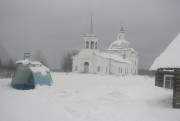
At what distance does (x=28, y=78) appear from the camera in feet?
76.5

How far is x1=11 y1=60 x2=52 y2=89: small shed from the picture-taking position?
22.9 meters

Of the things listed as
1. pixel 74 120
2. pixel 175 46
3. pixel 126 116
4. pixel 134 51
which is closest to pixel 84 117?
pixel 74 120

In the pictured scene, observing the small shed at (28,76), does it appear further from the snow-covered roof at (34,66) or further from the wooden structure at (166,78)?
the wooden structure at (166,78)

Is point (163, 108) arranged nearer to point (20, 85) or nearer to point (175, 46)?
point (175, 46)

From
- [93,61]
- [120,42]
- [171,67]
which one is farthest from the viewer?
[120,42]

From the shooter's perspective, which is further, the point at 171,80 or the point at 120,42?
the point at 120,42

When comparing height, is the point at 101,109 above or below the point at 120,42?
below

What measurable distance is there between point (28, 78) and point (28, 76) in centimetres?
20

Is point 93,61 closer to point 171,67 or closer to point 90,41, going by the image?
point 90,41

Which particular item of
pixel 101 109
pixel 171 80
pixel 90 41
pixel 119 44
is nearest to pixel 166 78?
pixel 171 80

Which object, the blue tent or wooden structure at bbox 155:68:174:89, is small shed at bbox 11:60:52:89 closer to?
the blue tent

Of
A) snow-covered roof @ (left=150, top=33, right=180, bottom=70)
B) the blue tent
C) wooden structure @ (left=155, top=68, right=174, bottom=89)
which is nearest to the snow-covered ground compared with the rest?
wooden structure @ (left=155, top=68, right=174, bottom=89)

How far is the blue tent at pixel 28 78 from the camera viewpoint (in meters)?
22.9

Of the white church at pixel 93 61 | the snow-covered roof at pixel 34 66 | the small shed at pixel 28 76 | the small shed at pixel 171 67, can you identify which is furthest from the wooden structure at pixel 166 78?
the white church at pixel 93 61
